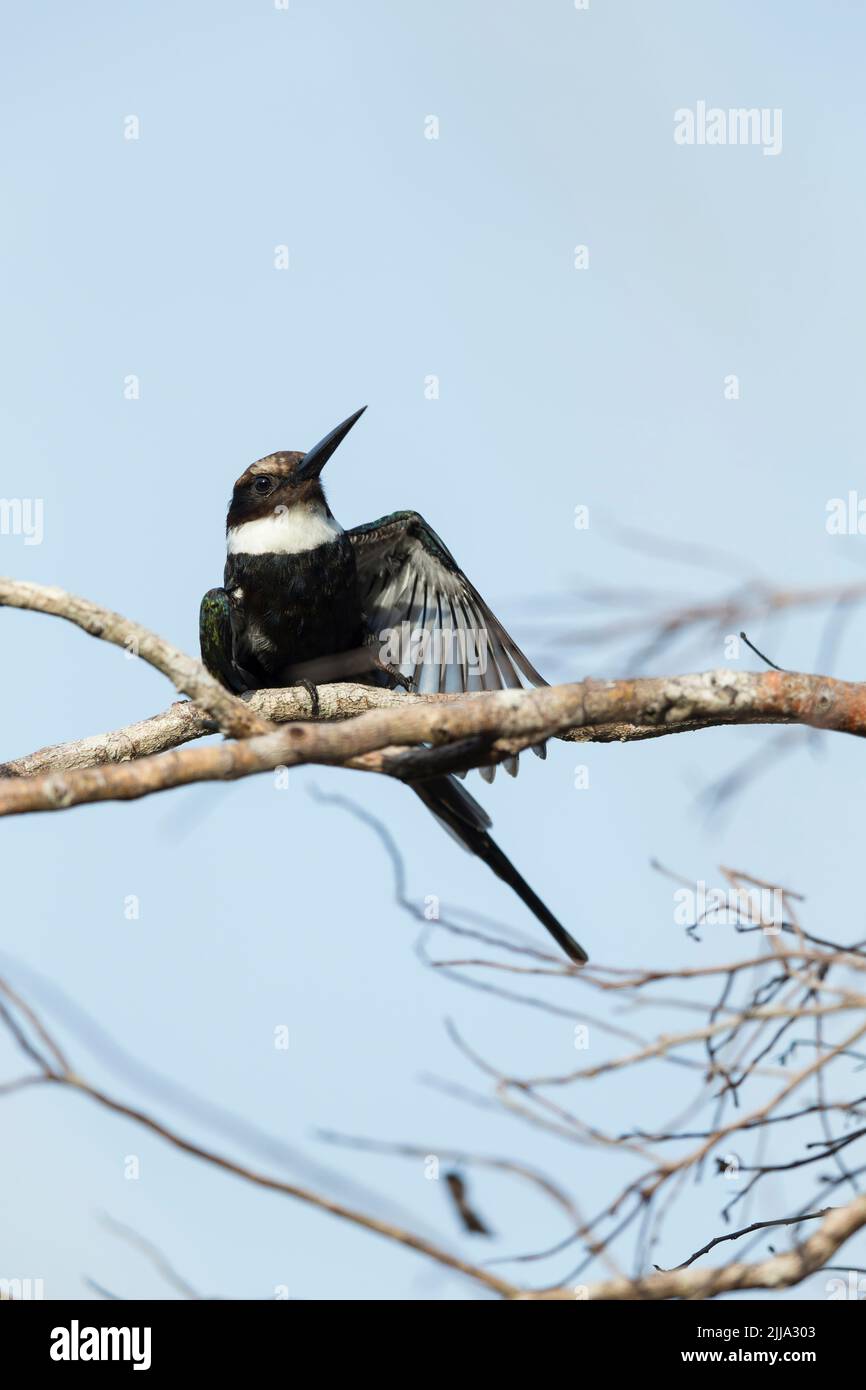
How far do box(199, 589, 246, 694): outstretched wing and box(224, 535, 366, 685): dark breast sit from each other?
29 millimetres

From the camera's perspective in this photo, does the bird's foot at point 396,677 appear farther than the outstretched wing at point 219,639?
No

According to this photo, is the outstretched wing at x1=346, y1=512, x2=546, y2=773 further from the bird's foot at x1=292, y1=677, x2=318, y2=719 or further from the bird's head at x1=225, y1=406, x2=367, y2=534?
the bird's foot at x1=292, y1=677, x2=318, y2=719

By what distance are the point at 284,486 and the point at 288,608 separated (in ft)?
1.83

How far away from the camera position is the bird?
187 inches

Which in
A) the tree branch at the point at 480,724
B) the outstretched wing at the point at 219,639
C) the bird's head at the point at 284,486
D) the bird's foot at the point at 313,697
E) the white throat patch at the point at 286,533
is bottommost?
the tree branch at the point at 480,724

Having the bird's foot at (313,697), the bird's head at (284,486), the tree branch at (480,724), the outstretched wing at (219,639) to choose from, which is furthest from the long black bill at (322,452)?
the tree branch at (480,724)

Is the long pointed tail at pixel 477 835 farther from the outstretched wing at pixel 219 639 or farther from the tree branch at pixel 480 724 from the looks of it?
the outstretched wing at pixel 219 639

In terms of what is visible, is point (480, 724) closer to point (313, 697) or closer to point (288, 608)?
point (313, 697)

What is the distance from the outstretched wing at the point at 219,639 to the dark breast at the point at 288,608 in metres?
0.03

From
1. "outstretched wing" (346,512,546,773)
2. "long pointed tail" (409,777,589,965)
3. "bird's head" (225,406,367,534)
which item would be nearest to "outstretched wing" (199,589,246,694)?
"bird's head" (225,406,367,534)

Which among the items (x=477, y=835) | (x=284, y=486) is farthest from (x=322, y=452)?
(x=477, y=835)

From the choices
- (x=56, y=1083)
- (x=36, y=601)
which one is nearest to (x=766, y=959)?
(x=56, y=1083)

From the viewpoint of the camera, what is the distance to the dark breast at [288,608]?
186 inches

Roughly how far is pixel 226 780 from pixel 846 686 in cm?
109
